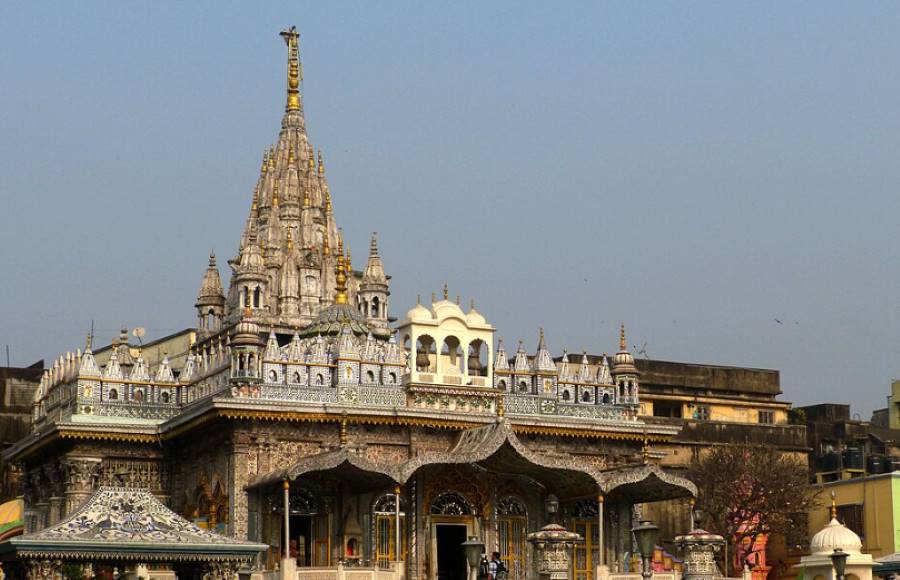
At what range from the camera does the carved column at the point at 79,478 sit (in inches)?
2023

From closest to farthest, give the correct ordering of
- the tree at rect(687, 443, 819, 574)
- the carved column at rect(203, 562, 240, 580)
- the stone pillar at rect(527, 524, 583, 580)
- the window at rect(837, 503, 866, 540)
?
the carved column at rect(203, 562, 240, 580), the stone pillar at rect(527, 524, 583, 580), the tree at rect(687, 443, 819, 574), the window at rect(837, 503, 866, 540)

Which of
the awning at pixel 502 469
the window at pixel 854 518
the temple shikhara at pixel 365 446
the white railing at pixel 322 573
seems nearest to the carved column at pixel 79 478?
the temple shikhara at pixel 365 446

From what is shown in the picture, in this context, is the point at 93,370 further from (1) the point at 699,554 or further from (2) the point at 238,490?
(1) the point at 699,554

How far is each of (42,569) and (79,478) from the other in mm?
16852

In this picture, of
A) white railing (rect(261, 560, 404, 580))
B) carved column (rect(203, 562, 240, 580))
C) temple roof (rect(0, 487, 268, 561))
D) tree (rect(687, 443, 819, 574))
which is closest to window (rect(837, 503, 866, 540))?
tree (rect(687, 443, 819, 574))

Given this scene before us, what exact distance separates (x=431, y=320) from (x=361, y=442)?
171 inches

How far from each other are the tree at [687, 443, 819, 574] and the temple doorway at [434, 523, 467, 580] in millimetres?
15071

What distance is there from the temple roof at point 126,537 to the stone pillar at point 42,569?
26cm

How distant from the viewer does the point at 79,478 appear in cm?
5159

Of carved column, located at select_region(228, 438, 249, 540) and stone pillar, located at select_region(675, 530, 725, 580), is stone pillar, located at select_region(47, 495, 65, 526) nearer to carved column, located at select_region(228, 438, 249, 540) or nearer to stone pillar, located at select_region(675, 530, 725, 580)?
carved column, located at select_region(228, 438, 249, 540)

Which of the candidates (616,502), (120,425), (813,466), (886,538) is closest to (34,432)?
(120,425)

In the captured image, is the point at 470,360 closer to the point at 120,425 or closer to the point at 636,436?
the point at 636,436

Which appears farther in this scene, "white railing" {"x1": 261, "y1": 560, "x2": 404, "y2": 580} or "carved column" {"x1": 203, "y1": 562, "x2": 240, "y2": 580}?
"white railing" {"x1": 261, "y1": 560, "x2": 404, "y2": 580}

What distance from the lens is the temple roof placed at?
114 ft
